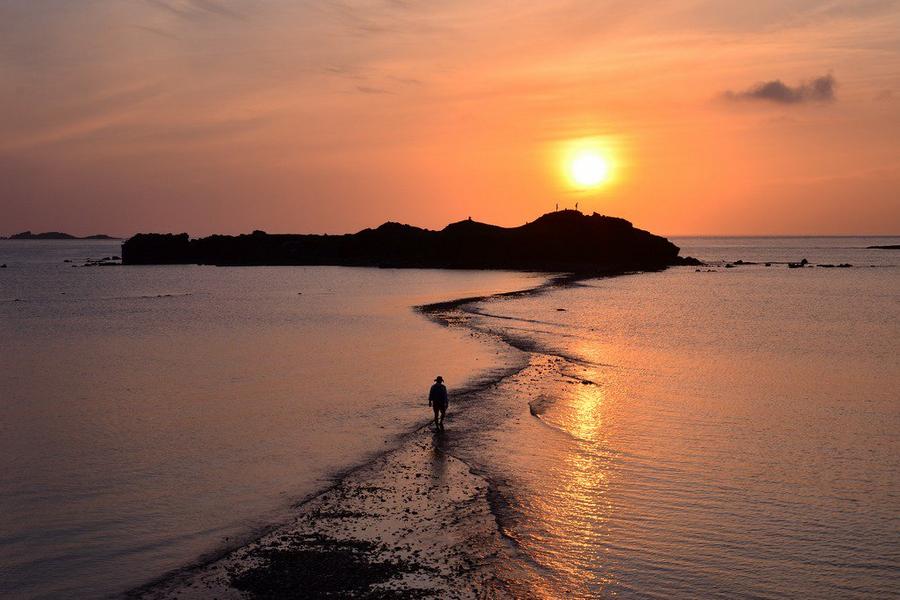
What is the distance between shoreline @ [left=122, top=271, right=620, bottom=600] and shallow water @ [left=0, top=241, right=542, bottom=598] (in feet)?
2.81

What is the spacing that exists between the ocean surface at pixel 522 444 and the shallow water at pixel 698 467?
8cm

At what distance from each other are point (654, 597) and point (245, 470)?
12.8 metres

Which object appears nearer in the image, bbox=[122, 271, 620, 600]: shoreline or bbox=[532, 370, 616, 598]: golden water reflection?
bbox=[122, 271, 620, 600]: shoreline

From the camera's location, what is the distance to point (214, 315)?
73.5 metres

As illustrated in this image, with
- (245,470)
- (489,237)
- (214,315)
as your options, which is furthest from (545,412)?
(489,237)

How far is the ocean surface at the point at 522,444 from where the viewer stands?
15.6 m

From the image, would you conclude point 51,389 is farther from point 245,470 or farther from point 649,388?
point 649,388

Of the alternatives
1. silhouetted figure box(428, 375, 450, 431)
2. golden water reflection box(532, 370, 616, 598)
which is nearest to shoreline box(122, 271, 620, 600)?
golden water reflection box(532, 370, 616, 598)

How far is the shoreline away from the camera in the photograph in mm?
14062

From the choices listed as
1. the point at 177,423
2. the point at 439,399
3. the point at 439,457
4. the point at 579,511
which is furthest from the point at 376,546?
the point at 177,423

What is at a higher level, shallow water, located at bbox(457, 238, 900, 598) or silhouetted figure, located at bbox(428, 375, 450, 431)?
silhouetted figure, located at bbox(428, 375, 450, 431)

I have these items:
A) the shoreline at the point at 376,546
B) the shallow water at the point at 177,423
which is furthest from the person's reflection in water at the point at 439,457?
the shallow water at the point at 177,423

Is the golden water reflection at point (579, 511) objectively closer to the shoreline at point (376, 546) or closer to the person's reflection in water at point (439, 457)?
the shoreline at point (376, 546)

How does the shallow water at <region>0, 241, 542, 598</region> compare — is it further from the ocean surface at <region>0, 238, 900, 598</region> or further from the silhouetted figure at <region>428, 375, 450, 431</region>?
the silhouetted figure at <region>428, 375, 450, 431</region>
